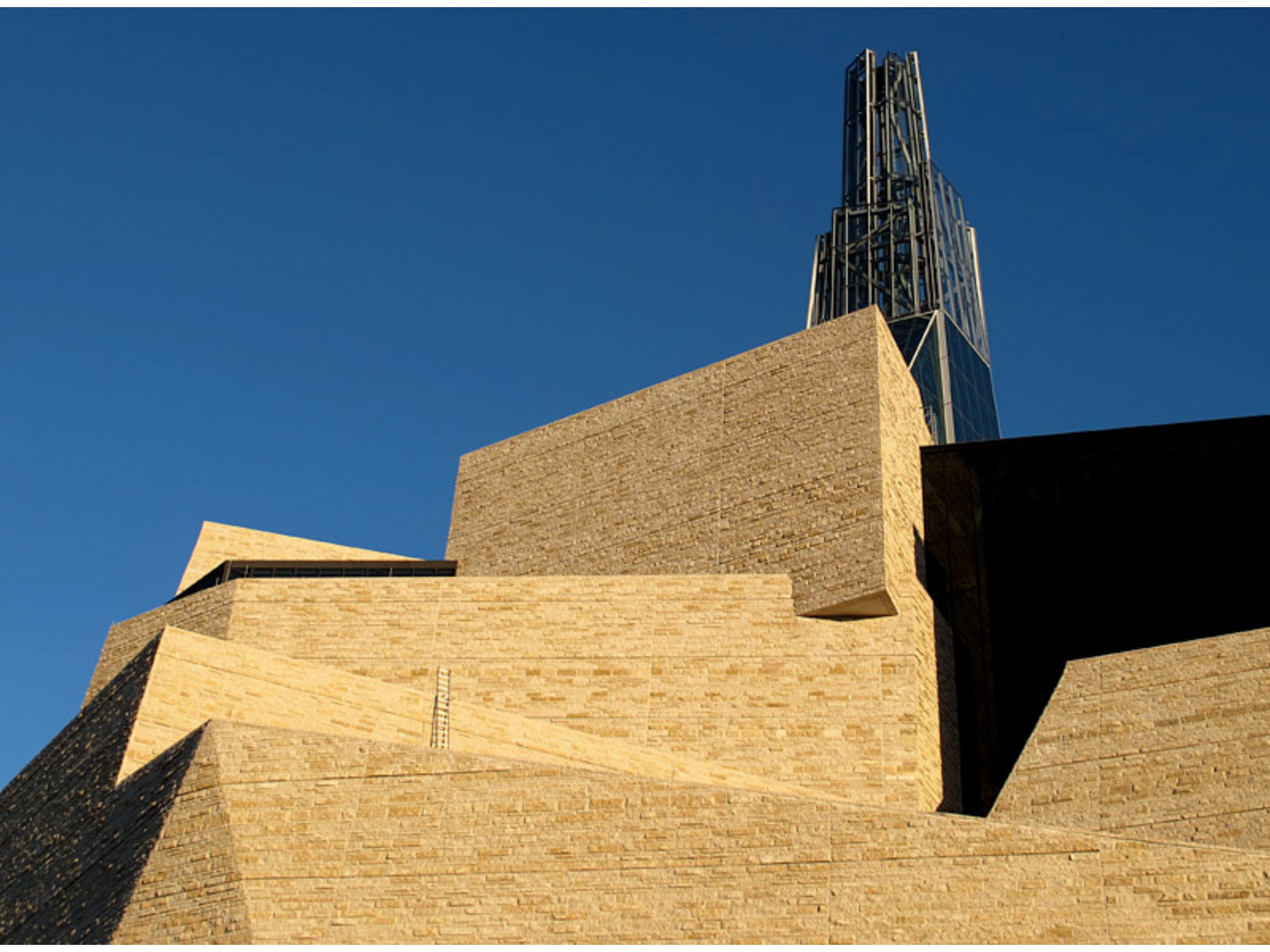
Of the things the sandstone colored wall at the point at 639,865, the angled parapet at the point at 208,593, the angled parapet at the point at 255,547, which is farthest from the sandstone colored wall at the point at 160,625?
the sandstone colored wall at the point at 639,865

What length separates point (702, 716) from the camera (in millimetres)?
21781

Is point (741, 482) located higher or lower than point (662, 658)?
higher

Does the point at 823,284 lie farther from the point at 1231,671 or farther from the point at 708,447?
the point at 1231,671

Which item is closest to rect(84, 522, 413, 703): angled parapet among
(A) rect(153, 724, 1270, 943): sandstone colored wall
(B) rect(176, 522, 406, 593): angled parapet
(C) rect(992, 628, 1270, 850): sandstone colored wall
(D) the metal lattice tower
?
(B) rect(176, 522, 406, 593): angled parapet

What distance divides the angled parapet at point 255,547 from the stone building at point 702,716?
0.06 meters

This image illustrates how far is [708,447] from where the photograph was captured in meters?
25.3

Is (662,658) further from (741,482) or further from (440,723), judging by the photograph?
(440,723)

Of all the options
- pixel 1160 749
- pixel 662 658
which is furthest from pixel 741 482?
pixel 1160 749

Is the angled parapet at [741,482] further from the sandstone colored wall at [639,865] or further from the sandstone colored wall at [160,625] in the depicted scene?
the sandstone colored wall at [639,865]

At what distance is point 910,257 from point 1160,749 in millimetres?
33553

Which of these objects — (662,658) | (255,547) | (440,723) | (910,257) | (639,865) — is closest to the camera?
(639,865)

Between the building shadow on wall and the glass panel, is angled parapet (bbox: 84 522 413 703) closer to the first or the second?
the building shadow on wall

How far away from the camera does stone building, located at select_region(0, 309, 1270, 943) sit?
1282cm

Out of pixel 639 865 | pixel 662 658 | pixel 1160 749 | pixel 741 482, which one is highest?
pixel 741 482
